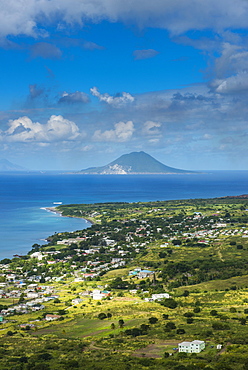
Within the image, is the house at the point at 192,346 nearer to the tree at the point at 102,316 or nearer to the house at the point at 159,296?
the tree at the point at 102,316

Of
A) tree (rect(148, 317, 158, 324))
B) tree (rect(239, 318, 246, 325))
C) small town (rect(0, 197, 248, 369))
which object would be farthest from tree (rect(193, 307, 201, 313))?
tree (rect(239, 318, 246, 325))

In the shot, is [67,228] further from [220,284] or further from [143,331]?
[143,331]

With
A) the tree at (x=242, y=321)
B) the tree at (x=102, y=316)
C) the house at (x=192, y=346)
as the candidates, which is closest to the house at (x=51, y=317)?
the tree at (x=102, y=316)

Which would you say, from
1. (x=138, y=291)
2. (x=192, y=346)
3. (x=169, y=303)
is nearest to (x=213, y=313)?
(x=169, y=303)

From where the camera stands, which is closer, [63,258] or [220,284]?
[220,284]

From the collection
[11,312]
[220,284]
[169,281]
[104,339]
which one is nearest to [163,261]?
[169,281]

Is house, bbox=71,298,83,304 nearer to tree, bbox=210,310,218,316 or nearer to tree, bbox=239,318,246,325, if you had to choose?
tree, bbox=210,310,218,316

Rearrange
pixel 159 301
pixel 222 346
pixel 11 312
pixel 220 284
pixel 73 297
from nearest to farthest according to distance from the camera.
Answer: pixel 222 346, pixel 11 312, pixel 159 301, pixel 73 297, pixel 220 284

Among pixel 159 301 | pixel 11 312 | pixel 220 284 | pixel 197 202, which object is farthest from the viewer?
pixel 197 202

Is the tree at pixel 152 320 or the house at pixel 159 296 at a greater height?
the tree at pixel 152 320
